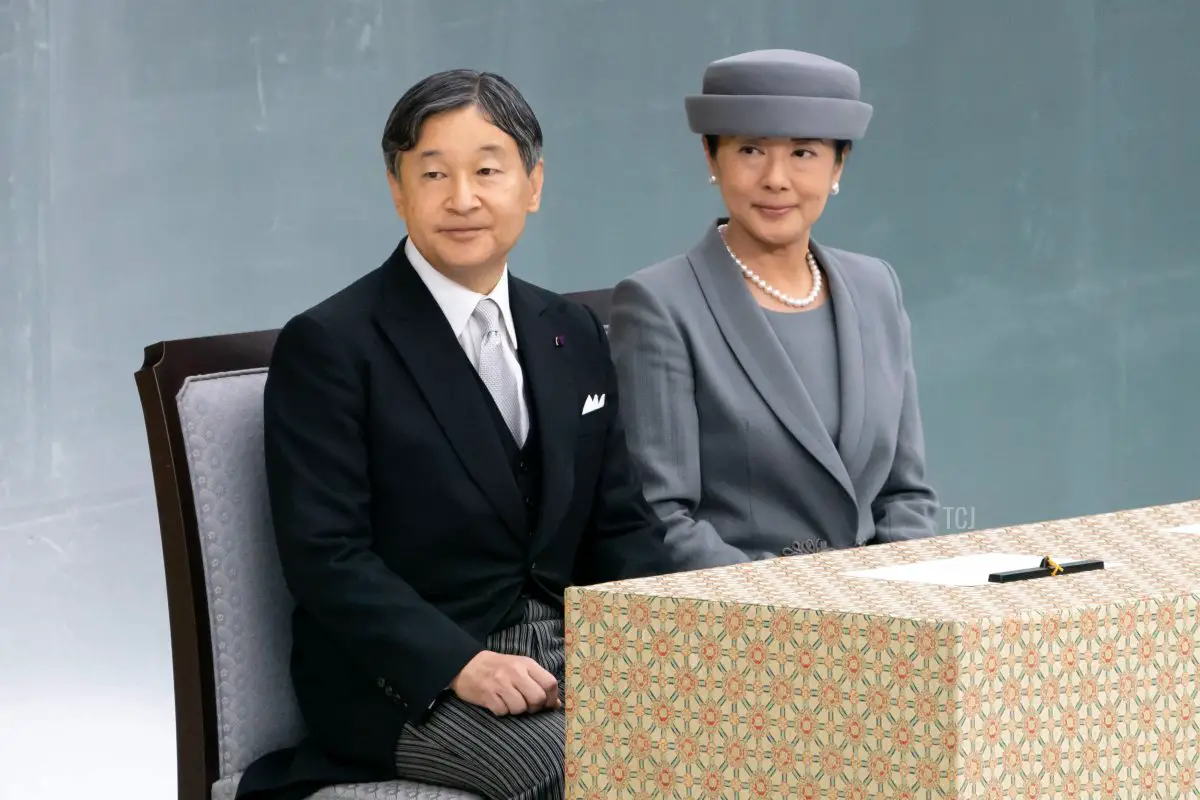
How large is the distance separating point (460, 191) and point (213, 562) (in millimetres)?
476

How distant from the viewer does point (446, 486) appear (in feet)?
6.78

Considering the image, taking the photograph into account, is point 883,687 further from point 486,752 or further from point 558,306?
point 558,306

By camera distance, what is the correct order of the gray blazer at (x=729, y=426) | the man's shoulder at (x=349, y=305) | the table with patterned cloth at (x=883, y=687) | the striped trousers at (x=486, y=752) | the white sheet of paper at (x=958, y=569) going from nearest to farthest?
the table with patterned cloth at (x=883, y=687) < the white sheet of paper at (x=958, y=569) < the striped trousers at (x=486, y=752) < the man's shoulder at (x=349, y=305) < the gray blazer at (x=729, y=426)

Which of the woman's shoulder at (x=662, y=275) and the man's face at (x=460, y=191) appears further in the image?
the woman's shoulder at (x=662, y=275)

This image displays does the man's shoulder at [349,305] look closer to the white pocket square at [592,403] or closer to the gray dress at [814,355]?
the white pocket square at [592,403]

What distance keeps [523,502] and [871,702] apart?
33.6 inches

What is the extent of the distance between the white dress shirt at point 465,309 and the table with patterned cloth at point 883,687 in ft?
2.34

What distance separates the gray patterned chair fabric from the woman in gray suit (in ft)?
1.53

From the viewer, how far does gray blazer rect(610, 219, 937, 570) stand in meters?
2.34

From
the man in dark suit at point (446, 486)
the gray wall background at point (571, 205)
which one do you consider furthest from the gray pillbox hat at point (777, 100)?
the gray wall background at point (571, 205)

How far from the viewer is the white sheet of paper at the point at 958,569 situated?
4.83 feet

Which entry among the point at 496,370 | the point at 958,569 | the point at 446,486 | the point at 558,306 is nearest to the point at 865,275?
the point at 558,306

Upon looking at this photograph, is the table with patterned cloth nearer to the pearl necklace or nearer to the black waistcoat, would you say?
Result: the black waistcoat

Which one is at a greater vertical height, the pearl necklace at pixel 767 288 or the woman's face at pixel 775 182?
the woman's face at pixel 775 182
